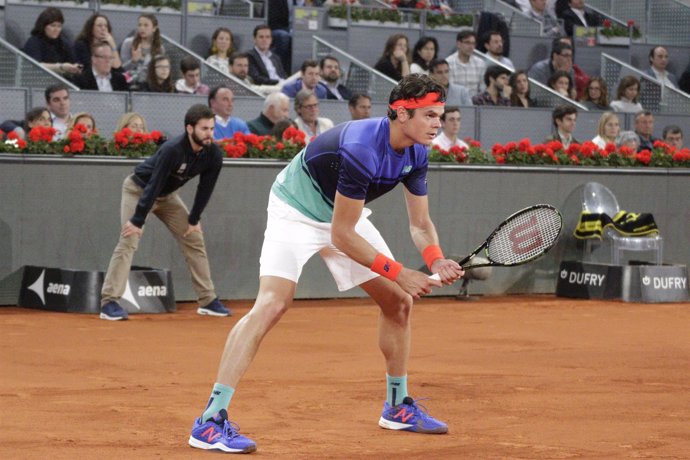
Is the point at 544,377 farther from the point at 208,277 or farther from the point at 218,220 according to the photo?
the point at 218,220

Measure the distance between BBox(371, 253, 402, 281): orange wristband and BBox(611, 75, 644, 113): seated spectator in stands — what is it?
1292 cm

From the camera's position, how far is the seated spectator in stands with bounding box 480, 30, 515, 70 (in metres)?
18.8

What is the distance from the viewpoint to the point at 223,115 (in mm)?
13758

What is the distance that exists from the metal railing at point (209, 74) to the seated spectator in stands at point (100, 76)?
108cm

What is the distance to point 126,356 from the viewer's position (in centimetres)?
904

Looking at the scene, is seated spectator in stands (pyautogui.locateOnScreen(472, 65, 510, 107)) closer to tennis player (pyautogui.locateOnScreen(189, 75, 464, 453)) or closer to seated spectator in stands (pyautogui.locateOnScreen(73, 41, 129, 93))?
seated spectator in stands (pyautogui.locateOnScreen(73, 41, 129, 93))

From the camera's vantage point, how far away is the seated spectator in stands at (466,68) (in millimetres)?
17688

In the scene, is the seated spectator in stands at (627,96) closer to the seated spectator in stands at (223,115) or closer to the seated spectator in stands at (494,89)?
the seated spectator in stands at (494,89)

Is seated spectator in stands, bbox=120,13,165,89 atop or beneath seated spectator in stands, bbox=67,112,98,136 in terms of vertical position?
atop

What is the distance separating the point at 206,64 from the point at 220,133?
77.2 inches

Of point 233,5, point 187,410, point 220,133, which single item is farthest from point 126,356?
point 233,5

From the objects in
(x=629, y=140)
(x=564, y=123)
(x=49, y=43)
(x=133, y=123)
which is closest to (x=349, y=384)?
(x=133, y=123)

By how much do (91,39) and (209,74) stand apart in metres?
1.48

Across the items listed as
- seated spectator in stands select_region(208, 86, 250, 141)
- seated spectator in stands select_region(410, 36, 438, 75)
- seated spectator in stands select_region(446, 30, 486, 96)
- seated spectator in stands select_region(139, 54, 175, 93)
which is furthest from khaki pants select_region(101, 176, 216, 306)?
seated spectator in stands select_region(446, 30, 486, 96)
